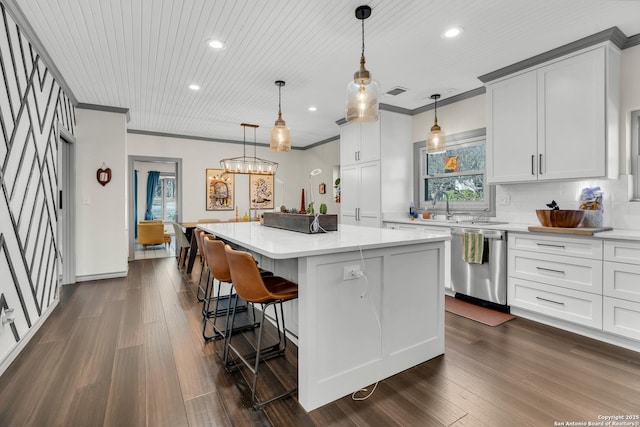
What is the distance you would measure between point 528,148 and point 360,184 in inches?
98.7

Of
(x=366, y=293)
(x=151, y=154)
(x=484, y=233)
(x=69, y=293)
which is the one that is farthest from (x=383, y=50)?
(x=151, y=154)

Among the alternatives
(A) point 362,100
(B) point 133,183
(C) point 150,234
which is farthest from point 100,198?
(A) point 362,100

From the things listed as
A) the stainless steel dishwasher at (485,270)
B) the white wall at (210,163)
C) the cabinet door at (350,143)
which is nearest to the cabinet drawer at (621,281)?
the stainless steel dishwasher at (485,270)

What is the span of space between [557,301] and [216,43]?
3934mm

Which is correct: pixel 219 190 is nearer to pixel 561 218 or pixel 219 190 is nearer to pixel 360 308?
pixel 360 308

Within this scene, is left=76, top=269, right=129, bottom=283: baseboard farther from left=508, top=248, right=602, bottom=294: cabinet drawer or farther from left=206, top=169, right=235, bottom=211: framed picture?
left=508, top=248, right=602, bottom=294: cabinet drawer

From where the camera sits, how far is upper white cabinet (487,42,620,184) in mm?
2814

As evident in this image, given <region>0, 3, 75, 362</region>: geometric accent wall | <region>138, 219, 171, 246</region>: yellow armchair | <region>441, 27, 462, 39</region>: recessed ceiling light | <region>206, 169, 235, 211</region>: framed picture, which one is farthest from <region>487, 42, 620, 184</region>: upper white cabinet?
<region>138, 219, 171, 246</region>: yellow armchair

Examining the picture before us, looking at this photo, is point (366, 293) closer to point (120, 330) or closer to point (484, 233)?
point (484, 233)

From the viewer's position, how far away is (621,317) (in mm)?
2508

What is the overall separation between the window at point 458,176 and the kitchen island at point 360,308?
2374 mm

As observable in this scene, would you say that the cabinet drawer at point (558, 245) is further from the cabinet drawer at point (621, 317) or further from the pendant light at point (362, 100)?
the pendant light at point (362, 100)

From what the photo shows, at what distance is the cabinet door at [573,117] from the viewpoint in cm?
282

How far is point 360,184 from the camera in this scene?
5328 mm
